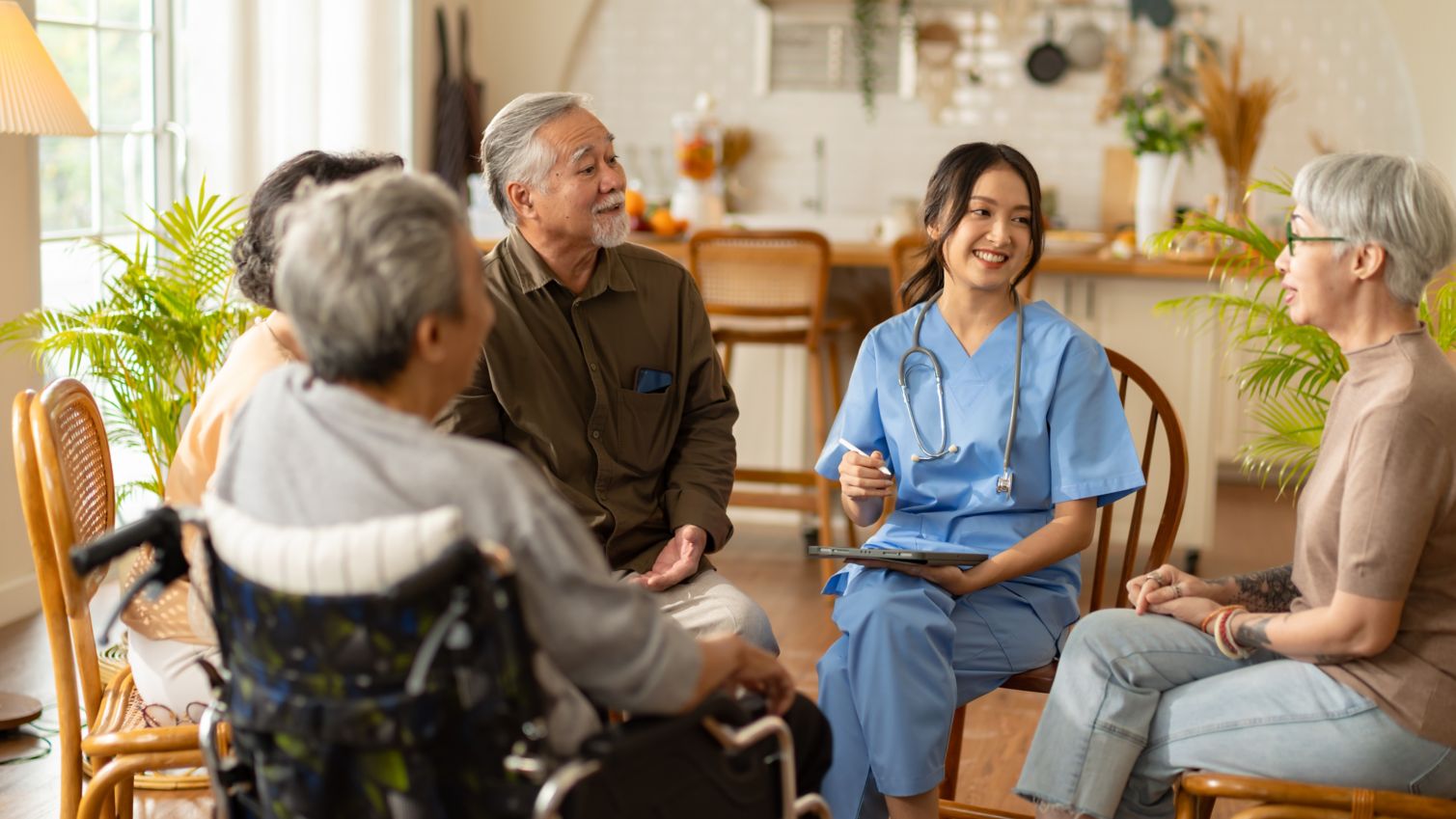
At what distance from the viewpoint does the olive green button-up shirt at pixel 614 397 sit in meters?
2.27

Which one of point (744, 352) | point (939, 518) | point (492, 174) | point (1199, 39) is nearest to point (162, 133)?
point (744, 352)

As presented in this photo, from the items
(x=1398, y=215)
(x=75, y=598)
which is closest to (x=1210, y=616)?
(x=1398, y=215)

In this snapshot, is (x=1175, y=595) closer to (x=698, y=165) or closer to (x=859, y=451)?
(x=859, y=451)

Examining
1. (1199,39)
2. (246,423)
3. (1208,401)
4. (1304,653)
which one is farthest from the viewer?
(1199,39)

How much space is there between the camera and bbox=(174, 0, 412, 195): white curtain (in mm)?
4551

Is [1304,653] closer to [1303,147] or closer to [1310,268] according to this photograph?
[1310,268]

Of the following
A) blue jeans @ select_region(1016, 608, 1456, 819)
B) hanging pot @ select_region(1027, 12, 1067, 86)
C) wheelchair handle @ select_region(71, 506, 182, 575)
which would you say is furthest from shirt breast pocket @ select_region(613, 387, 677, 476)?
hanging pot @ select_region(1027, 12, 1067, 86)

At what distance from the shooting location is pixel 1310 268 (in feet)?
5.71

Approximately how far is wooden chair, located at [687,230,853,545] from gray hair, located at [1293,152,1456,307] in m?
2.40

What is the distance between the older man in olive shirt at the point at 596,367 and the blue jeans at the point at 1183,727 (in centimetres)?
51

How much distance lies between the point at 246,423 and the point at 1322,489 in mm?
1175

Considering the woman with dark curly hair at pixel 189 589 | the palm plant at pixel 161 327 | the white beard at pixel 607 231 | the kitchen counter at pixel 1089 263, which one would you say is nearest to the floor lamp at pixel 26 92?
the palm plant at pixel 161 327

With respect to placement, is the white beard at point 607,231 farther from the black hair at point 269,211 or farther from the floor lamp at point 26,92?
the floor lamp at point 26,92

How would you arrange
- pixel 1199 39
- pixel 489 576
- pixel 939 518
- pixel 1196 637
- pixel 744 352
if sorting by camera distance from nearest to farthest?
pixel 489 576 → pixel 1196 637 → pixel 939 518 → pixel 744 352 → pixel 1199 39
